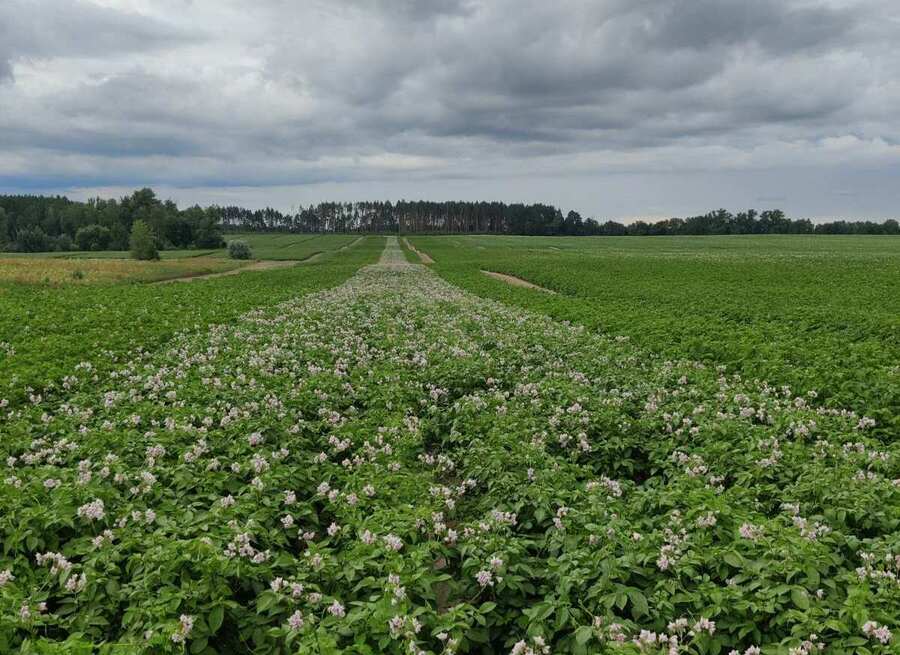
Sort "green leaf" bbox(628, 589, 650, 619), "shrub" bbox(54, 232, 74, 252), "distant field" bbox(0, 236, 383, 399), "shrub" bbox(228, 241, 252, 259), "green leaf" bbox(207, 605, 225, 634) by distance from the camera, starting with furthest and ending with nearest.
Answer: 1. "shrub" bbox(54, 232, 74, 252)
2. "shrub" bbox(228, 241, 252, 259)
3. "distant field" bbox(0, 236, 383, 399)
4. "green leaf" bbox(628, 589, 650, 619)
5. "green leaf" bbox(207, 605, 225, 634)

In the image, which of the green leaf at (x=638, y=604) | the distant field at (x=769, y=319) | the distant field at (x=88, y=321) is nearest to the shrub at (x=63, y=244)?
the distant field at (x=88, y=321)

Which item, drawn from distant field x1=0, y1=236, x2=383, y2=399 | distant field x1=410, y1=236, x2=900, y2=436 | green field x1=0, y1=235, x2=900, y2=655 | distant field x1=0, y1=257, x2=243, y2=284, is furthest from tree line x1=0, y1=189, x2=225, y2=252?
green field x1=0, y1=235, x2=900, y2=655

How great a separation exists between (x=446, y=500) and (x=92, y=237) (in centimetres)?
15368

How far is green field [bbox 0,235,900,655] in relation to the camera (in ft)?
14.7

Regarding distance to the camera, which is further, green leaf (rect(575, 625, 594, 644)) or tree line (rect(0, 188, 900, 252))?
tree line (rect(0, 188, 900, 252))

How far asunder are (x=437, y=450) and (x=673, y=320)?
45.8ft

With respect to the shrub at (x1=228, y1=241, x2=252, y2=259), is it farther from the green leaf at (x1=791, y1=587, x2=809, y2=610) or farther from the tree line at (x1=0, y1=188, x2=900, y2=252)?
the green leaf at (x1=791, y1=587, x2=809, y2=610)

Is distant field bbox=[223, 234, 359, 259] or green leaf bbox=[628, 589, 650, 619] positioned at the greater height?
distant field bbox=[223, 234, 359, 259]

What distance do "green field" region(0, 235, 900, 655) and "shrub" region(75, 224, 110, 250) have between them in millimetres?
139237

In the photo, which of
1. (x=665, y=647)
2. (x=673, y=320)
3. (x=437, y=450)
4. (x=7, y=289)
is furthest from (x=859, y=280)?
(x=7, y=289)

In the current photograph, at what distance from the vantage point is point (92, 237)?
440ft

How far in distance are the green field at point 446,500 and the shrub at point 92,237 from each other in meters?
139

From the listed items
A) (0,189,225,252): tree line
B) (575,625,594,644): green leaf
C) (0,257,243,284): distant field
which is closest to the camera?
(575,625,594,644): green leaf

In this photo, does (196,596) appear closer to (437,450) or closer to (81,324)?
(437,450)
